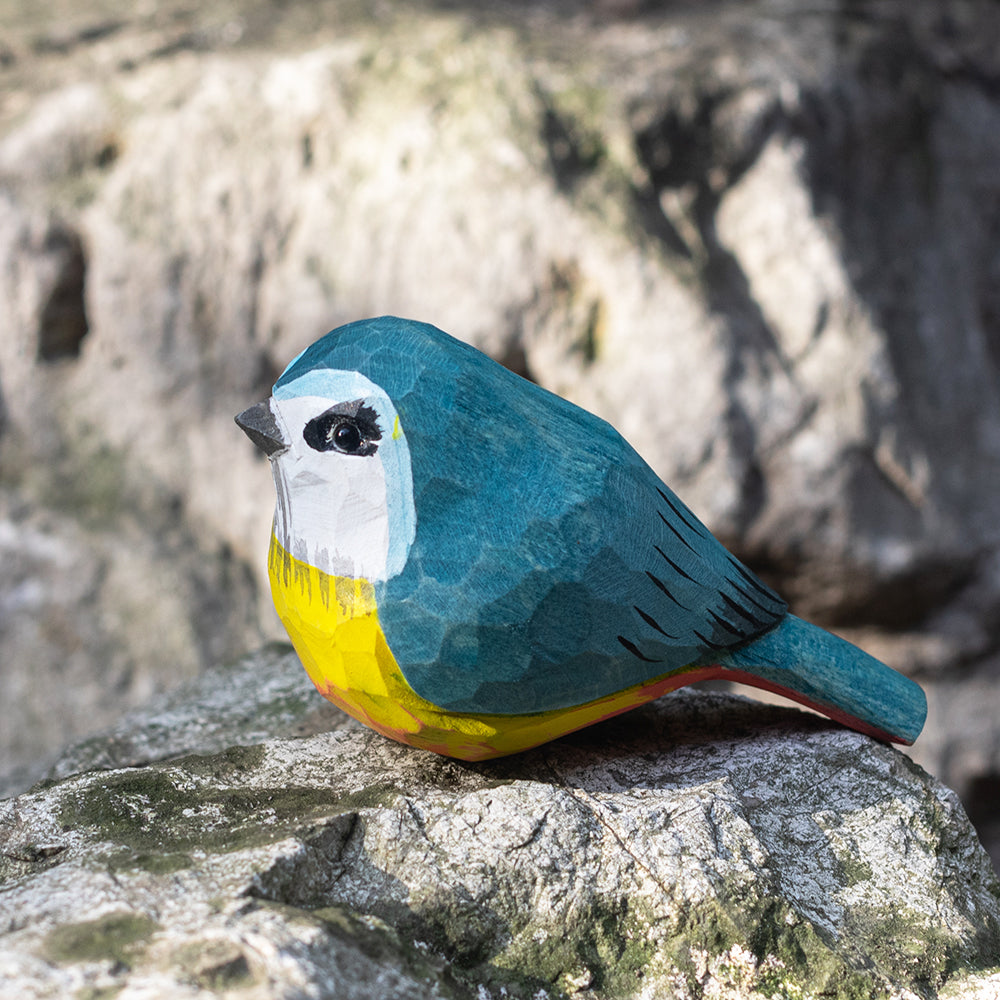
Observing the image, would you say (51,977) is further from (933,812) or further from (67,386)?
(67,386)

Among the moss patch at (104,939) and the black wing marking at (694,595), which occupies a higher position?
the black wing marking at (694,595)

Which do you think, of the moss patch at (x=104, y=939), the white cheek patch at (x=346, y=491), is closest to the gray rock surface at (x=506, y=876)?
the moss patch at (x=104, y=939)

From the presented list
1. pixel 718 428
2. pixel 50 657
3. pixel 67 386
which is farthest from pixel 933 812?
pixel 67 386

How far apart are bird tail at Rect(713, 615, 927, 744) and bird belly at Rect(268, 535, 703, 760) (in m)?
0.17

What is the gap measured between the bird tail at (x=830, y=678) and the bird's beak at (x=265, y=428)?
2.60 ft

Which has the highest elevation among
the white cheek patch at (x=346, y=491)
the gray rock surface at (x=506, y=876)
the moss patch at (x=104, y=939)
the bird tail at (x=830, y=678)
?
the white cheek patch at (x=346, y=491)

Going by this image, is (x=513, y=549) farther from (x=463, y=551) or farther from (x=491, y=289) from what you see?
(x=491, y=289)

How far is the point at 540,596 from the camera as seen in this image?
56.5 inches

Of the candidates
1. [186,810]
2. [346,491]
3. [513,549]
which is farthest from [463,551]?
[186,810]

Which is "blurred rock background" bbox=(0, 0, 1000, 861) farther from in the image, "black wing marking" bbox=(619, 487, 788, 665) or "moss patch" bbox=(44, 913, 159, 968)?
"moss patch" bbox=(44, 913, 159, 968)

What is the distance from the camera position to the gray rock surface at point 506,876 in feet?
3.68

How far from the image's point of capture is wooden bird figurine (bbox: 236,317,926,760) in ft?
4.70

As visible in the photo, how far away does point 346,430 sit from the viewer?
148 centimetres

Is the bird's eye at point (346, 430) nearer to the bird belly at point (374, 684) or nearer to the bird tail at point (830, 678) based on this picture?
the bird belly at point (374, 684)
